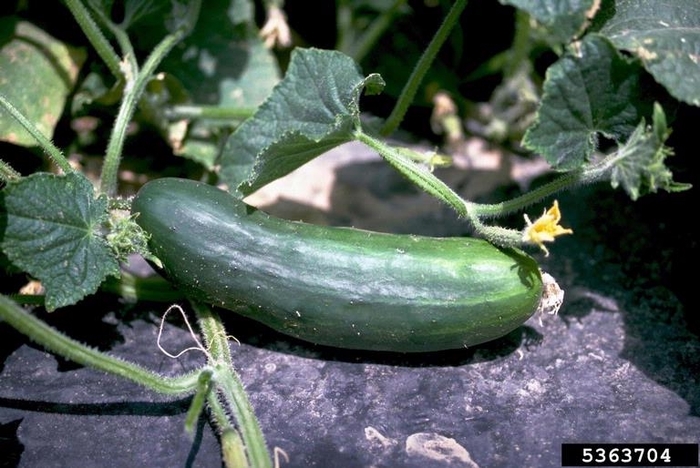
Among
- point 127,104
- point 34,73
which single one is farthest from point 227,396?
point 34,73

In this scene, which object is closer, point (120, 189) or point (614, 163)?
point (614, 163)

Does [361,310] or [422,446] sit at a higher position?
[361,310]

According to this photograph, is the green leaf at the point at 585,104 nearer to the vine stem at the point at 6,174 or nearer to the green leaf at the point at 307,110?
the green leaf at the point at 307,110

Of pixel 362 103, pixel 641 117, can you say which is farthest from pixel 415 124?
pixel 641 117

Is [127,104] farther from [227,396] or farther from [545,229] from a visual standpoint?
[545,229]

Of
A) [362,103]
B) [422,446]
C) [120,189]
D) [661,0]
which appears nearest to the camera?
[422,446]

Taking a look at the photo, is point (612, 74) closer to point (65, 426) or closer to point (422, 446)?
point (422, 446)

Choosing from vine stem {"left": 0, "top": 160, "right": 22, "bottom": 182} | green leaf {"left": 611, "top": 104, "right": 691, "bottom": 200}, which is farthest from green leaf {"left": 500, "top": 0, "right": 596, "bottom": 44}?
vine stem {"left": 0, "top": 160, "right": 22, "bottom": 182}
